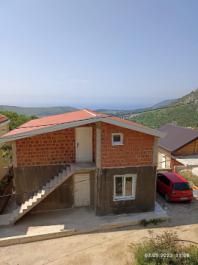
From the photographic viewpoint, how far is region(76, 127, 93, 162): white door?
47.3 feet

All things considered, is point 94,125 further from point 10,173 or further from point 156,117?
point 156,117

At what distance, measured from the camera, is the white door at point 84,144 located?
14.4 m

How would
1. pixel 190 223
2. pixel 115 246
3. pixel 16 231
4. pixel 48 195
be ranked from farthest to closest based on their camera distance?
pixel 48 195 → pixel 190 223 → pixel 16 231 → pixel 115 246

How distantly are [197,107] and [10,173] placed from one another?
7307cm

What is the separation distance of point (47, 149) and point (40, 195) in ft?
9.15

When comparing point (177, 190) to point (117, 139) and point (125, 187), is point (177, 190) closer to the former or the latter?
point (125, 187)

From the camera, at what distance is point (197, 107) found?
7838 cm

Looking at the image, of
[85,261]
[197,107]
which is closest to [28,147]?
[85,261]

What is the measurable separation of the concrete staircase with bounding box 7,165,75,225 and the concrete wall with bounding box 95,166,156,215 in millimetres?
1947

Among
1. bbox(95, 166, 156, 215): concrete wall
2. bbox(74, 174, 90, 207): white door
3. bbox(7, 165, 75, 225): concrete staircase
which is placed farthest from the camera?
bbox(74, 174, 90, 207): white door

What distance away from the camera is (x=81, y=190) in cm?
1477

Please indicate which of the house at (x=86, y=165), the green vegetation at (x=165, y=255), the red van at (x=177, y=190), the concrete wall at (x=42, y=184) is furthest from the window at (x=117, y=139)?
the green vegetation at (x=165, y=255)

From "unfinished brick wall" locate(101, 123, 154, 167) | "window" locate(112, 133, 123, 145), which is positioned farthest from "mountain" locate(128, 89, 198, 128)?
"window" locate(112, 133, 123, 145)

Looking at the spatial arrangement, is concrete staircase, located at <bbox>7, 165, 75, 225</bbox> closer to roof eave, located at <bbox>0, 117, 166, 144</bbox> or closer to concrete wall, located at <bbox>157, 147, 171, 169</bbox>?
roof eave, located at <bbox>0, 117, 166, 144</bbox>
